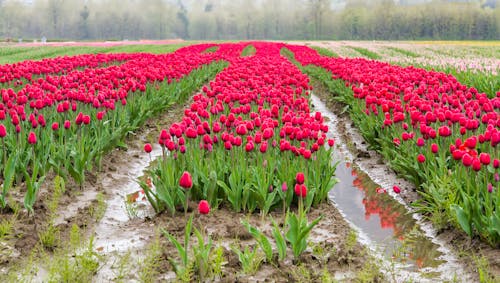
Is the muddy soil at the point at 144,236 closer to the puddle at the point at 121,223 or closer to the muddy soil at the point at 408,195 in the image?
the puddle at the point at 121,223

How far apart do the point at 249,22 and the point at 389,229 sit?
146 meters

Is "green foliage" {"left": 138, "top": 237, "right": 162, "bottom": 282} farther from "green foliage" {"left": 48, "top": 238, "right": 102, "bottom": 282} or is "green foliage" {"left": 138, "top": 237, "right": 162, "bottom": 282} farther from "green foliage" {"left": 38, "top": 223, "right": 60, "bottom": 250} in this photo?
"green foliage" {"left": 38, "top": 223, "right": 60, "bottom": 250}

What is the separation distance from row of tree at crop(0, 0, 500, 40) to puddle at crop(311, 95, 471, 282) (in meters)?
115

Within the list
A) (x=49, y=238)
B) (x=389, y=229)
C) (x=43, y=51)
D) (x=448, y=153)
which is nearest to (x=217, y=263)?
(x=49, y=238)

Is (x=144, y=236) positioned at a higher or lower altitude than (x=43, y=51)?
lower

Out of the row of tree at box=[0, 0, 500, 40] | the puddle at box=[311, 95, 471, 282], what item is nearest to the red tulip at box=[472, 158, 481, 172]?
the puddle at box=[311, 95, 471, 282]

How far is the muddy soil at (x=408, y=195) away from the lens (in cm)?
447

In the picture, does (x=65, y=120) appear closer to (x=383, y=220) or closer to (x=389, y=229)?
(x=383, y=220)

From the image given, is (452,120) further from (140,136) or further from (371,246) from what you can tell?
(140,136)

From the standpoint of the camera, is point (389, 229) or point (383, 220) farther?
point (383, 220)

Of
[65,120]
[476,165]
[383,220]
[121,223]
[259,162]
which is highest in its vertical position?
[65,120]

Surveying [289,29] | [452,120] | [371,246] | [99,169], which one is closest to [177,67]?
[99,169]

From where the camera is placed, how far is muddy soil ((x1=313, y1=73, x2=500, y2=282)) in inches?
176

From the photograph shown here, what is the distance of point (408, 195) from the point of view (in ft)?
21.7
